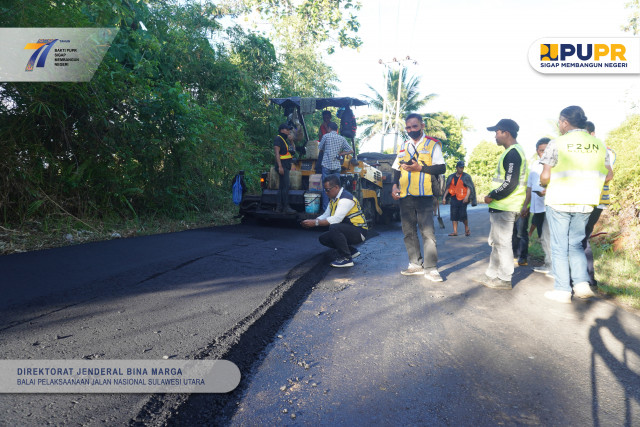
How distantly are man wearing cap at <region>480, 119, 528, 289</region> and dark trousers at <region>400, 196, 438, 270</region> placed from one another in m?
0.67

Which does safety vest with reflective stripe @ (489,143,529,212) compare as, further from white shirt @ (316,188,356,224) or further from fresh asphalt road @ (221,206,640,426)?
white shirt @ (316,188,356,224)

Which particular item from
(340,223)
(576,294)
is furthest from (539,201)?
(340,223)

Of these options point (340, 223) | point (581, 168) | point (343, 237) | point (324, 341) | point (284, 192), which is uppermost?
point (581, 168)

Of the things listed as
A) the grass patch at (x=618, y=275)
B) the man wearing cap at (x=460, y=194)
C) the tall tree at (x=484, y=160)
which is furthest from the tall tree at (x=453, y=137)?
the grass patch at (x=618, y=275)

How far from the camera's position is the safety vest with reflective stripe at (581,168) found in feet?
13.5

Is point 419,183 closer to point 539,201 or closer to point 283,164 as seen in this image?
point 539,201

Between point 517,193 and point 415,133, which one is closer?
point 517,193

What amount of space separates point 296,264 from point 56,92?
4729 mm

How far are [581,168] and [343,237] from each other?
9.44ft

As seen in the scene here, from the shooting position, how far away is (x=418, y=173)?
15.9 feet

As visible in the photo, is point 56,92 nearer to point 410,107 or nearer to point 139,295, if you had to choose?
point 139,295

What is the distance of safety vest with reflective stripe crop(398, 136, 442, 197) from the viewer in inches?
190

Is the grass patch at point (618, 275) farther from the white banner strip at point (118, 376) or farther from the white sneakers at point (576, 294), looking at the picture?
the white banner strip at point (118, 376)

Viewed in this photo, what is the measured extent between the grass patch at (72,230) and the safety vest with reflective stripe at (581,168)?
6611 mm
